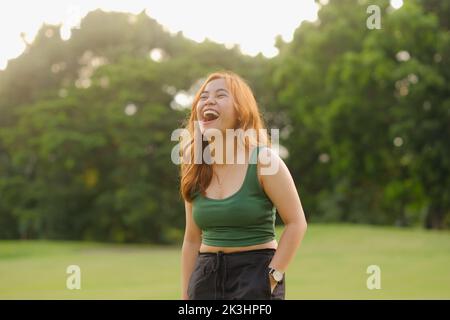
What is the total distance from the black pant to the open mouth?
1.76 feet

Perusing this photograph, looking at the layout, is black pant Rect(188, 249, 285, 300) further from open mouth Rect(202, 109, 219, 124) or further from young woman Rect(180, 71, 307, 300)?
open mouth Rect(202, 109, 219, 124)

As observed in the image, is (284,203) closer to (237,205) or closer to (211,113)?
(237,205)

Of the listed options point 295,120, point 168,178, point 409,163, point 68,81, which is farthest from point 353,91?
point 68,81

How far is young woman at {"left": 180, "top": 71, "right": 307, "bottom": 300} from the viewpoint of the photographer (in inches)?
103

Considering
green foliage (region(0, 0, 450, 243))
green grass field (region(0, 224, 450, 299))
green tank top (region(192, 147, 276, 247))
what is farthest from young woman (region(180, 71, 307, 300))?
green foliage (region(0, 0, 450, 243))

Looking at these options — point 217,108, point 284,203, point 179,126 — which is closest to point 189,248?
point 284,203

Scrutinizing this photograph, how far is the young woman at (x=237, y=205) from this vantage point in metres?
2.61

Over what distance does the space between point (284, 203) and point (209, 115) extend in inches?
18.6

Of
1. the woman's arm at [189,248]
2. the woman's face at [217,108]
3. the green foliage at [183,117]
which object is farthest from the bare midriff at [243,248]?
the green foliage at [183,117]

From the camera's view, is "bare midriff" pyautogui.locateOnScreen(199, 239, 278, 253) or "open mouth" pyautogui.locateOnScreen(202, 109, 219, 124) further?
"open mouth" pyautogui.locateOnScreen(202, 109, 219, 124)

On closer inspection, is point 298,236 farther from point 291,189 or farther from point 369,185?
point 369,185

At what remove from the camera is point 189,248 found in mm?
2877
